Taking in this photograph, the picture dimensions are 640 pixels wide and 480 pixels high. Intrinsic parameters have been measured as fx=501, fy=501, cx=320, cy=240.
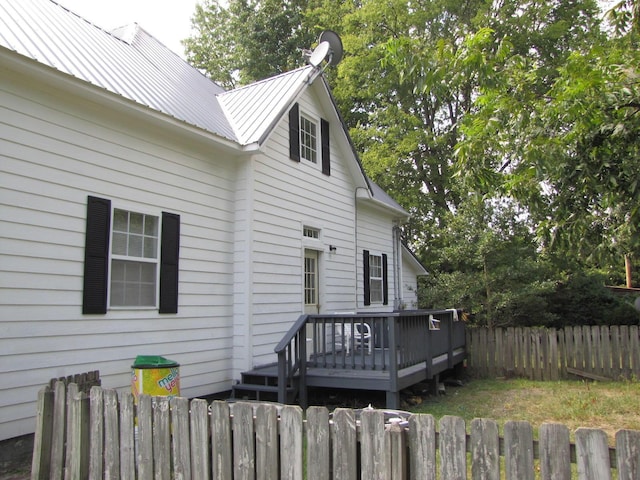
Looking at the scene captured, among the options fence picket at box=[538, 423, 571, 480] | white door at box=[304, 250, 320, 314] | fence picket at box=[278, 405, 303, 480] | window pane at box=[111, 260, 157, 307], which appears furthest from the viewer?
white door at box=[304, 250, 320, 314]

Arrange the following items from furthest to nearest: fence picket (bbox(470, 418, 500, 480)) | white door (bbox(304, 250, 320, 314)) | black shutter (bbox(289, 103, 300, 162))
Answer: white door (bbox(304, 250, 320, 314))
black shutter (bbox(289, 103, 300, 162))
fence picket (bbox(470, 418, 500, 480))

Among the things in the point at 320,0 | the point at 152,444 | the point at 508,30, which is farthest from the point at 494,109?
the point at 320,0

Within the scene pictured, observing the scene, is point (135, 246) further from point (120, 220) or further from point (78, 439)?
point (78, 439)

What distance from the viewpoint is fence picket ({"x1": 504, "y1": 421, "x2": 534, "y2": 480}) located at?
2719mm

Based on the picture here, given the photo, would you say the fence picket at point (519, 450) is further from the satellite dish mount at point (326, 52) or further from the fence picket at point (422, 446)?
the satellite dish mount at point (326, 52)

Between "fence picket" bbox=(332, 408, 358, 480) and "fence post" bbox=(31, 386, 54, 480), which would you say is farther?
"fence post" bbox=(31, 386, 54, 480)

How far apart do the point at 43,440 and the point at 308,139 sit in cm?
827

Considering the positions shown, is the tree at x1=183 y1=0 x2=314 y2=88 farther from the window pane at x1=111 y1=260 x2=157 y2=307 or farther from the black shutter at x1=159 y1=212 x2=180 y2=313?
the window pane at x1=111 y1=260 x2=157 y2=307

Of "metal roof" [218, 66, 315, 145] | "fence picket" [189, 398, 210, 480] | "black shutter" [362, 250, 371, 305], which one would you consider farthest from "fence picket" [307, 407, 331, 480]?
"black shutter" [362, 250, 371, 305]

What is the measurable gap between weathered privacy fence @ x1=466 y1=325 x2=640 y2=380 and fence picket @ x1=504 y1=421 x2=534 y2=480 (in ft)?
31.0

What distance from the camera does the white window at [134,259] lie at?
6.77 metres

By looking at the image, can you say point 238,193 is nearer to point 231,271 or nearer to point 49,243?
point 231,271

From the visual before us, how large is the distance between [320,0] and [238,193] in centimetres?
1921

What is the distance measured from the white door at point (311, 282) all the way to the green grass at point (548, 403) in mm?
3182
